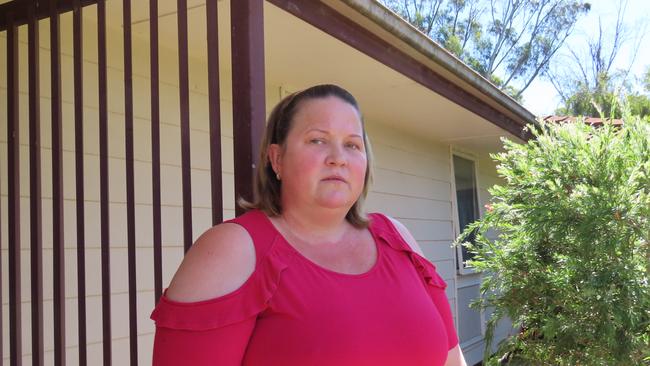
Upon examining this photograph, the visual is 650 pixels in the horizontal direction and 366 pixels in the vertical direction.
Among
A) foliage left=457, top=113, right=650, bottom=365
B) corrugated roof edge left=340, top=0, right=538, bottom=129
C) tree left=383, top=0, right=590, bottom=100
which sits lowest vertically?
foliage left=457, top=113, right=650, bottom=365

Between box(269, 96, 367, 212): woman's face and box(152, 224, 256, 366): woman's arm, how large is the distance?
285 millimetres

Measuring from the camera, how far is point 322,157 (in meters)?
1.64

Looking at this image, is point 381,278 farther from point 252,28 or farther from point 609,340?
point 609,340

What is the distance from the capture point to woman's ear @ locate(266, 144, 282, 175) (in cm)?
172

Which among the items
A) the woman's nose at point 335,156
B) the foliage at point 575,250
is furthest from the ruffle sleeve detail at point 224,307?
the foliage at point 575,250

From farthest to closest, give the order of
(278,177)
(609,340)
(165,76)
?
(609,340)
(165,76)
(278,177)

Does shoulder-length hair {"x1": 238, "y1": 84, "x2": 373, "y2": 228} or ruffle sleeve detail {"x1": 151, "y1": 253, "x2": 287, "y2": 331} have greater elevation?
shoulder-length hair {"x1": 238, "y1": 84, "x2": 373, "y2": 228}

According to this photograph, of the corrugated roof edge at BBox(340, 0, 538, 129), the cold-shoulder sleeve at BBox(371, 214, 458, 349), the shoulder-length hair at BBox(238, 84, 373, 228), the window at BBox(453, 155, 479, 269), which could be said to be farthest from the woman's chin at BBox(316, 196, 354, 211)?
the window at BBox(453, 155, 479, 269)

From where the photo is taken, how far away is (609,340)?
3.89 m

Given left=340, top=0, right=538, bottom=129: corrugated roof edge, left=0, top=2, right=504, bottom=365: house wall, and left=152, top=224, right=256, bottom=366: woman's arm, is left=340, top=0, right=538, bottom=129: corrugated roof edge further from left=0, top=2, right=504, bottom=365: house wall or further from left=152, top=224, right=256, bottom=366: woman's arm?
left=152, top=224, right=256, bottom=366: woman's arm

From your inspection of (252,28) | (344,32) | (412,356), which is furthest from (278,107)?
(344,32)

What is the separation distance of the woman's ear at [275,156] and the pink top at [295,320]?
0.56 feet

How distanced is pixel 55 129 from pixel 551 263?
3368 mm

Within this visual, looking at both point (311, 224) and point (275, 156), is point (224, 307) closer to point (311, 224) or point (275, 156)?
point (311, 224)
